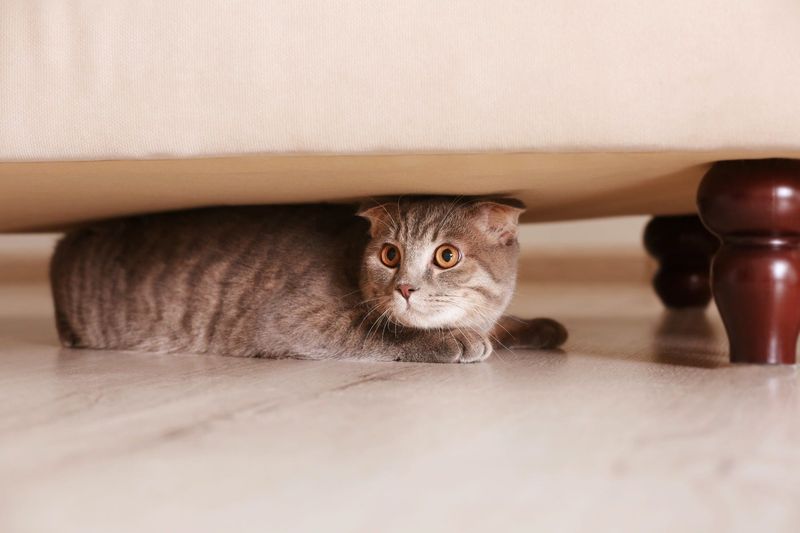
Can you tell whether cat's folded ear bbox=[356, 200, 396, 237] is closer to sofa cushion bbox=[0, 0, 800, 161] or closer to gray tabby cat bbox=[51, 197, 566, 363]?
gray tabby cat bbox=[51, 197, 566, 363]

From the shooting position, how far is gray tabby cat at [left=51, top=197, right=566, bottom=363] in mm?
1759

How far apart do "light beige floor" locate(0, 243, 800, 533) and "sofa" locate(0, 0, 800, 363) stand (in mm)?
313

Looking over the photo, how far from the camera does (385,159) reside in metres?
1.46

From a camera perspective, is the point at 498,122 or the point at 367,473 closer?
the point at 367,473

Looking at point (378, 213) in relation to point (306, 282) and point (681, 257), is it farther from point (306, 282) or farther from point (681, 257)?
point (681, 257)

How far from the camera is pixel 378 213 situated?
182 centimetres

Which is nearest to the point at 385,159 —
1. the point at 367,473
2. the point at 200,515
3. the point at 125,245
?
the point at 367,473

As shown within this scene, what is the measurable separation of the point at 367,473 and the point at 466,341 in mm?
798

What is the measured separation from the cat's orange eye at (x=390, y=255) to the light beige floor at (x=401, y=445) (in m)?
0.20

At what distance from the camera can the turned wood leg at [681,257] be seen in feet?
8.55

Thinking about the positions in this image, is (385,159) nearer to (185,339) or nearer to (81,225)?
(185,339)

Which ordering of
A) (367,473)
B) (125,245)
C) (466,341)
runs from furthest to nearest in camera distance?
(125,245), (466,341), (367,473)

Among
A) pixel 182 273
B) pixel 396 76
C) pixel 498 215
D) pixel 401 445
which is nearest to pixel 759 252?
pixel 498 215

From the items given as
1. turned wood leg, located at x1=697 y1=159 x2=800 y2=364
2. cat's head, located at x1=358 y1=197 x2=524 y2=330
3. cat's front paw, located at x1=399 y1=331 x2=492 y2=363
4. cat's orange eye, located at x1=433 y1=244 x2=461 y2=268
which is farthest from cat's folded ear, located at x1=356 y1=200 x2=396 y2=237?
turned wood leg, located at x1=697 y1=159 x2=800 y2=364
